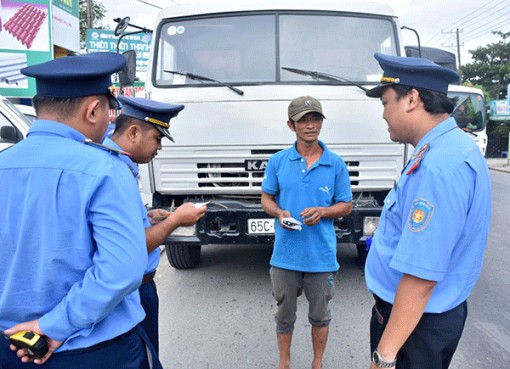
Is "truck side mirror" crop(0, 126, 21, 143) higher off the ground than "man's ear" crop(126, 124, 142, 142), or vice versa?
"truck side mirror" crop(0, 126, 21, 143)

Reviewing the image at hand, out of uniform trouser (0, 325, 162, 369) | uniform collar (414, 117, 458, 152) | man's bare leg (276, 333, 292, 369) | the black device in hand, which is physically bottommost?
man's bare leg (276, 333, 292, 369)

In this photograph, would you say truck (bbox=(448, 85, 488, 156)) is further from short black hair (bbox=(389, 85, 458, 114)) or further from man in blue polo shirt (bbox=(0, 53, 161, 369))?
man in blue polo shirt (bbox=(0, 53, 161, 369))

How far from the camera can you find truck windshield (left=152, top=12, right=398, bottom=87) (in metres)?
4.08

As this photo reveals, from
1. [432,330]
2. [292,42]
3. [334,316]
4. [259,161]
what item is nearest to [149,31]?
[292,42]

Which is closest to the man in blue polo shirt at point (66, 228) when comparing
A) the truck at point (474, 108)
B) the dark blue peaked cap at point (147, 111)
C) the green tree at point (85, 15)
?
the dark blue peaked cap at point (147, 111)

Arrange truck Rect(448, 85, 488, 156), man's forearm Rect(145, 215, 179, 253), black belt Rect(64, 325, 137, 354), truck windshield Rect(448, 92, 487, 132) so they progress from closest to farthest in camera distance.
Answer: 1. black belt Rect(64, 325, 137, 354)
2. man's forearm Rect(145, 215, 179, 253)
3. truck Rect(448, 85, 488, 156)
4. truck windshield Rect(448, 92, 487, 132)

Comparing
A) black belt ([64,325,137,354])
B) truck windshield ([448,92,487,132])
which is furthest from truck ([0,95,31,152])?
truck windshield ([448,92,487,132])

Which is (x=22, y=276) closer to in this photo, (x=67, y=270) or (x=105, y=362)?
(x=67, y=270)

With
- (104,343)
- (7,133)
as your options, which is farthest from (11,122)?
(104,343)

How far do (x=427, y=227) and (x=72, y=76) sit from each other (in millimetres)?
1158

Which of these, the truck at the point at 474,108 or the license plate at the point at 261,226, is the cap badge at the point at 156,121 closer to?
the license plate at the point at 261,226

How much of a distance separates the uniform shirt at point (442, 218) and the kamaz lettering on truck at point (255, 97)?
2300mm

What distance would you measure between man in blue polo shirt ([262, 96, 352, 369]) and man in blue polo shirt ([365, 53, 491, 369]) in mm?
1122

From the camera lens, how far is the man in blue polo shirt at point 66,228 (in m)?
1.32
